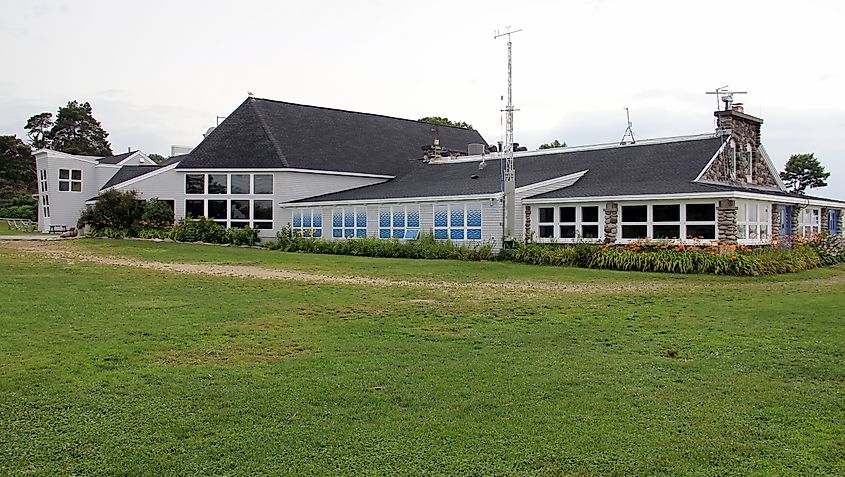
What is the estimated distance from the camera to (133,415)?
644 cm

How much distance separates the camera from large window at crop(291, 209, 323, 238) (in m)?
33.4

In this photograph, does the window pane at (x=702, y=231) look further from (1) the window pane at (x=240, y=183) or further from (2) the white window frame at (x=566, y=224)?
(1) the window pane at (x=240, y=183)

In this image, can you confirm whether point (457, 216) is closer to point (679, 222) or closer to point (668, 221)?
point (668, 221)

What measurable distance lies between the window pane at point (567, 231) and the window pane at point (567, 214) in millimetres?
239

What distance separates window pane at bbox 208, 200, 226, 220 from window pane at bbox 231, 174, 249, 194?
2.74ft

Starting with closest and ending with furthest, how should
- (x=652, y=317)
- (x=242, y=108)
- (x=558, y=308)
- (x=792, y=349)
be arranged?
1. (x=792, y=349)
2. (x=652, y=317)
3. (x=558, y=308)
4. (x=242, y=108)

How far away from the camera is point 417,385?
750 cm

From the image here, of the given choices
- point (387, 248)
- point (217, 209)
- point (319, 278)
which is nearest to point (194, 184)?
point (217, 209)

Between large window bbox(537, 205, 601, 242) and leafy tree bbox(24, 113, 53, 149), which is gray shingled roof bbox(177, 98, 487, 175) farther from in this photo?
leafy tree bbox(24, 113, 53, 149)

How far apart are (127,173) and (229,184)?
42.5 feet

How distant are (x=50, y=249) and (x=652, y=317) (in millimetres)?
23325

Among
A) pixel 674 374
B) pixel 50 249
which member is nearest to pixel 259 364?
pixel 674 374

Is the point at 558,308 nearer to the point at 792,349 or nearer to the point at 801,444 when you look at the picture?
the point at 792,349

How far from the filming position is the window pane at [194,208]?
119 feet
